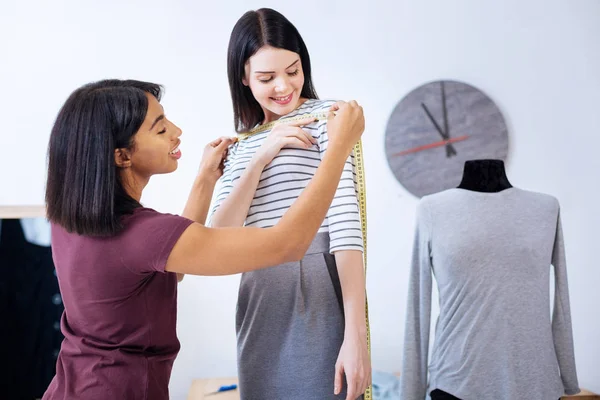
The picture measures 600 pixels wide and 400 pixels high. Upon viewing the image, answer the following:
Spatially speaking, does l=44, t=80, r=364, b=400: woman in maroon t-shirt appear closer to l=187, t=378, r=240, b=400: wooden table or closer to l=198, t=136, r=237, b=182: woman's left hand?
l=198, t=136, r=237, b=182: woman's left hand

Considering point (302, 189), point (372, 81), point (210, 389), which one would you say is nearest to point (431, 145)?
point (372, 81)

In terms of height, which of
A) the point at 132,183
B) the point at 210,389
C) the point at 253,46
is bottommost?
the point at 210,389

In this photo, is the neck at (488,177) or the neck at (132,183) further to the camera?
the neck at (488,177)

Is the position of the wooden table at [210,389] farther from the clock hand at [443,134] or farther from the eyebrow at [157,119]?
the eyebrow at [157,119]

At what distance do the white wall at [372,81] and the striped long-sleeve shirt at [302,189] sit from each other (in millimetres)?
2076

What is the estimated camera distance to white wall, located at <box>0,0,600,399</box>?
3.31m

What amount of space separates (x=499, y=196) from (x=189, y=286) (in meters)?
1.97

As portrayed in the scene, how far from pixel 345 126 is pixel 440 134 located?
245 cm

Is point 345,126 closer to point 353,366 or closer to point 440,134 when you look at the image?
point 353,366

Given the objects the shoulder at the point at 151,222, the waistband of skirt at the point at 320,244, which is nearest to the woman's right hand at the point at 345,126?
the waistband of skirt at the point at 320,244

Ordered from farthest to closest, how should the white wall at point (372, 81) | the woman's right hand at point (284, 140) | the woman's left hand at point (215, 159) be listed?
1. the white wall at point (372, 81)
2. the woman's left hand at point (215, 159)
3. the woman's right hand at point (284, 140)

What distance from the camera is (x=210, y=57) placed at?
3.43 metres

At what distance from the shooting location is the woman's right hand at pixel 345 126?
122 centimetres

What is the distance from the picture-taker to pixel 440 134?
356cm
